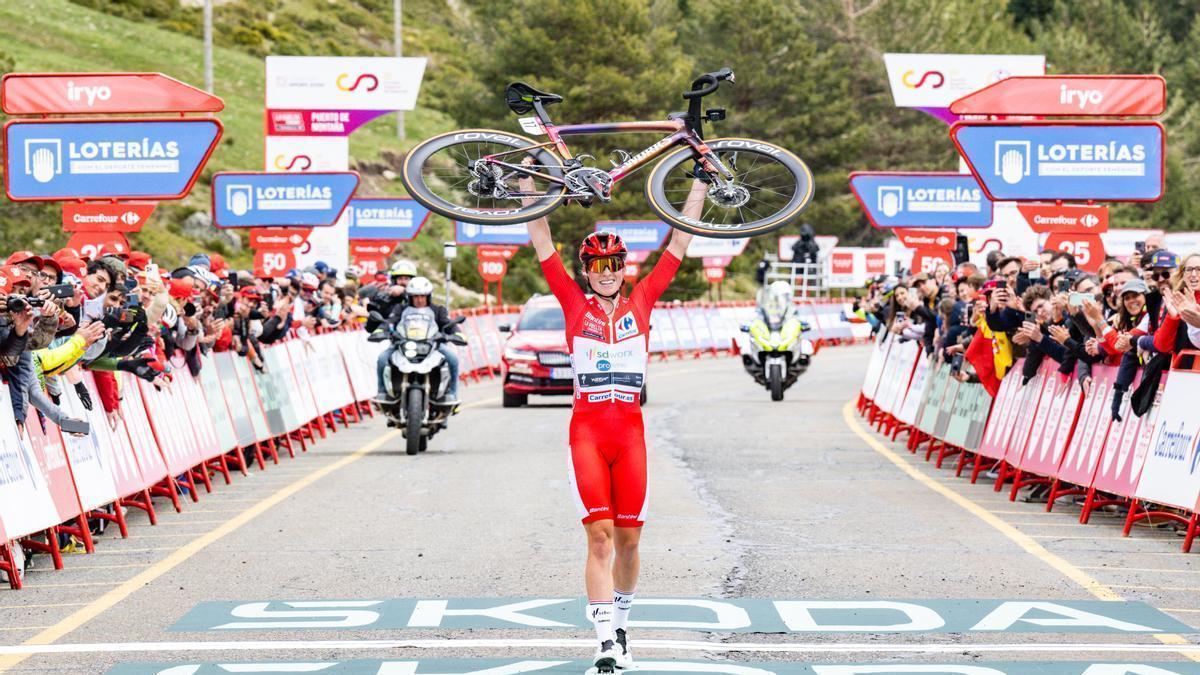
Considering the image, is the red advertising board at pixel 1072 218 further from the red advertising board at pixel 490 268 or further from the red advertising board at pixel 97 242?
the red advertising board at pixel 490 268

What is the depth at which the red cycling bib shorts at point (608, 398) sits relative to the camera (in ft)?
28.8

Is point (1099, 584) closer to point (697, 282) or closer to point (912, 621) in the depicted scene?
point (912, 621)

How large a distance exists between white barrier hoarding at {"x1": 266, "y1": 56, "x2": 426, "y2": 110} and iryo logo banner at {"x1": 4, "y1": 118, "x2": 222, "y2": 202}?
13.8 metres

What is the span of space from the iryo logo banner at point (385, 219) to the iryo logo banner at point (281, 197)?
1287 centimetres

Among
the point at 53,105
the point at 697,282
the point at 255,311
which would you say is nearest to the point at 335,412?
the point at 255,311

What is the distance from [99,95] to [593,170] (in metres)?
11.7

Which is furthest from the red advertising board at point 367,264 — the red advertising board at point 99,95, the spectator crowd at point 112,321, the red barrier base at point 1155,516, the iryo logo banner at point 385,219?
the red barrier base at point 1155,516

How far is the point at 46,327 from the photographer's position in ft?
37.1

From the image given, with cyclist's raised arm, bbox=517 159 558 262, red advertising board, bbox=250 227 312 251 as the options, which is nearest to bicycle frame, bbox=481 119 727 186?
cyclist's raised arm, bbox=517 159 558 262

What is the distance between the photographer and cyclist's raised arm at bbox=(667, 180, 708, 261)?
30.7 feet

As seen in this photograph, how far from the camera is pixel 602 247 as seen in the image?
8945mm

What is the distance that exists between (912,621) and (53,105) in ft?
45.1

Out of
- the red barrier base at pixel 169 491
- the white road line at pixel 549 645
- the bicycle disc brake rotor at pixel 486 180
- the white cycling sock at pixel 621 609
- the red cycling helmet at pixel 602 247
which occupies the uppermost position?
the bicycle disc brake rotor at pixel 486 180

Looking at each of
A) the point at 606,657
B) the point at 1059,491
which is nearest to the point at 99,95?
the point at 1059,491
